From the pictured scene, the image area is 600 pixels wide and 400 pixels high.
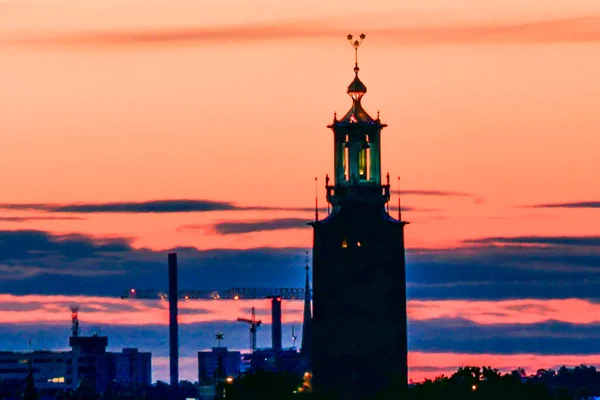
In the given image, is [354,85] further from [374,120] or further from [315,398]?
[315,398]

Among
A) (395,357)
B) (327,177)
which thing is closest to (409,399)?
(395,357)

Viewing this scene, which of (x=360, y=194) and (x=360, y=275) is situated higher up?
(x=360, y=194)

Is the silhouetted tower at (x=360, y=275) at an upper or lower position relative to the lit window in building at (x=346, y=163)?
lower

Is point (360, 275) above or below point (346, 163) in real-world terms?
below

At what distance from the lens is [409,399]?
19612 cm

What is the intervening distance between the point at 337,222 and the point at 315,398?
10.7 meters

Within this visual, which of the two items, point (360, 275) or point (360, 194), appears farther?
point (360, 275)

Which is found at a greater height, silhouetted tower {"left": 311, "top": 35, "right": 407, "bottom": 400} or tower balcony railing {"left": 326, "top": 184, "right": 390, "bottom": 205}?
tower balcony railing {"left": 326, "top": 184, "right": 390, "bottom": 205}

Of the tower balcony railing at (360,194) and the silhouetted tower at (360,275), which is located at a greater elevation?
the tower balcony railing at (360,194)

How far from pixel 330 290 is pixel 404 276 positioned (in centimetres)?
465

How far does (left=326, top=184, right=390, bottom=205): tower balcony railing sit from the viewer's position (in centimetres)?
19288

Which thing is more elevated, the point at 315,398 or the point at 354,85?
the point at 354,85

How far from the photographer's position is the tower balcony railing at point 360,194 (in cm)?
19288

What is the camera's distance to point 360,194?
193 metres
